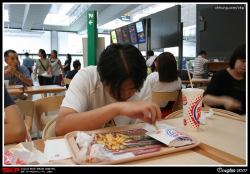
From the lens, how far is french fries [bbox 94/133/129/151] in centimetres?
64

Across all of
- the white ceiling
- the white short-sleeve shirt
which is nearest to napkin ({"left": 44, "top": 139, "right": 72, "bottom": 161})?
the white short-sleeve shirt

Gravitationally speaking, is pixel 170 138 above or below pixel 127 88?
below

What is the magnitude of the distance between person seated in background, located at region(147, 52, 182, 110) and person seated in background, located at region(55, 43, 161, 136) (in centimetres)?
124

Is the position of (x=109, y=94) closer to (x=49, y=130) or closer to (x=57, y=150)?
(x=49, y=130)

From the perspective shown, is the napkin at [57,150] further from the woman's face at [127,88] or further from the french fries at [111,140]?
the woman's face at [127,88]

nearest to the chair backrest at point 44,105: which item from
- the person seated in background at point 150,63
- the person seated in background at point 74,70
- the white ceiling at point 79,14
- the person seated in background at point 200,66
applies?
the person seated in background at point 150,63

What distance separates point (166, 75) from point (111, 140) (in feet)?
5.31

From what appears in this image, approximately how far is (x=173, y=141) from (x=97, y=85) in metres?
0.52

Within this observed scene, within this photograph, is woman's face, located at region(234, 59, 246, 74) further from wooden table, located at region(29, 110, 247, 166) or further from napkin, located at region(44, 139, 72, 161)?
napkin, located at region(44, 139, 72, 161)

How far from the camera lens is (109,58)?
0.90 meters

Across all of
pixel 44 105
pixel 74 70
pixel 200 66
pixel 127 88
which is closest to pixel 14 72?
pixel 44 105

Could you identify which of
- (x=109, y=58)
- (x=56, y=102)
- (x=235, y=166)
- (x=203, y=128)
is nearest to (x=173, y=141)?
(x=235, y=166)

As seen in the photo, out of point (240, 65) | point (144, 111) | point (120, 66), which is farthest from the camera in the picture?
point (240, 65)

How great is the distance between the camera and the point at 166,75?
2.20 m
